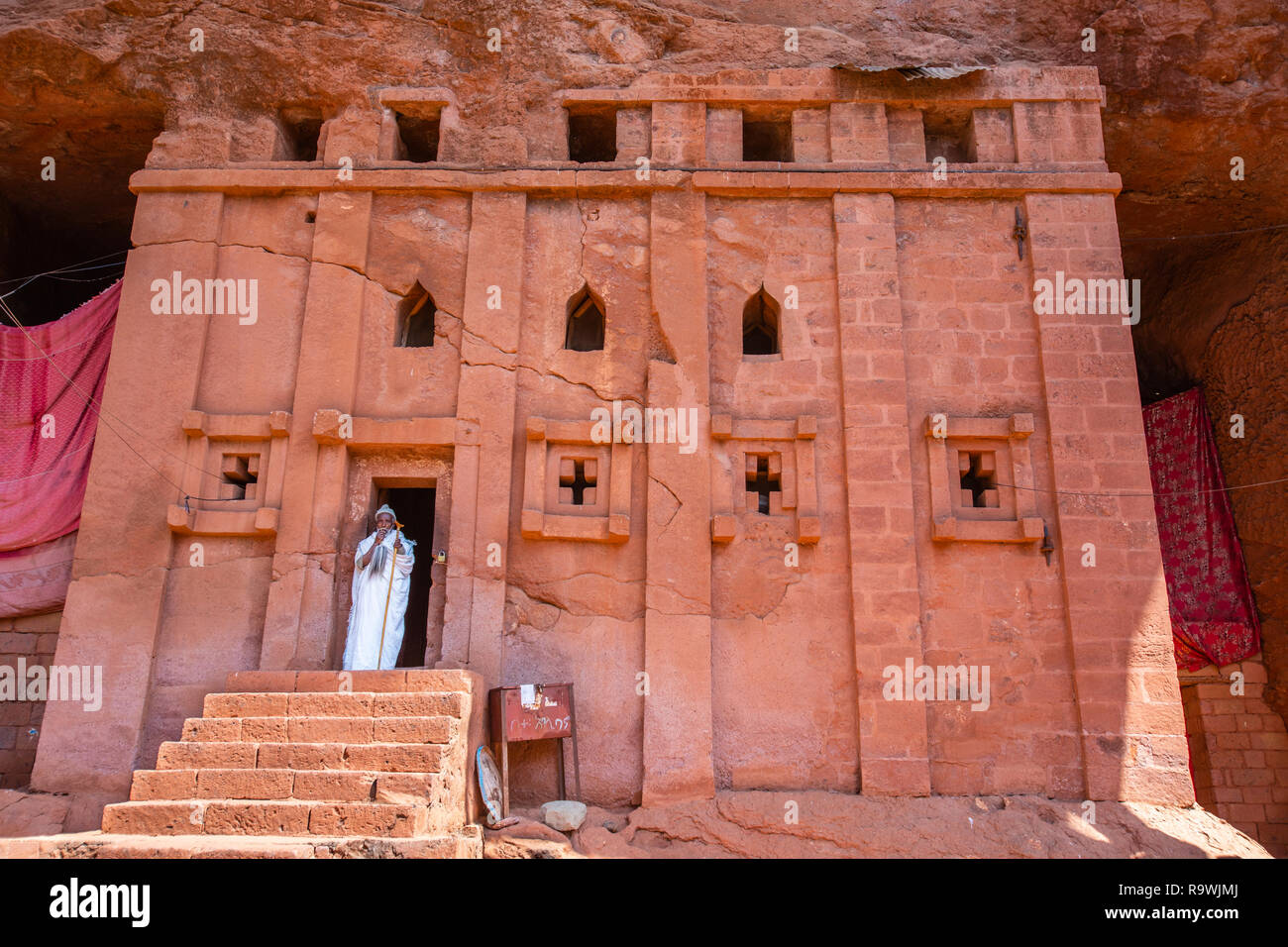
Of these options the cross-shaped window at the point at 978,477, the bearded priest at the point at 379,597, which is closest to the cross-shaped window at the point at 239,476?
the bearded priest at the point at 379,597

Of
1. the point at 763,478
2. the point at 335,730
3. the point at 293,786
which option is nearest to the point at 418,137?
the point at 763,478

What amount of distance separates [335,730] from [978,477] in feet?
19.5

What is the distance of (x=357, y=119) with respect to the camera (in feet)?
33.5

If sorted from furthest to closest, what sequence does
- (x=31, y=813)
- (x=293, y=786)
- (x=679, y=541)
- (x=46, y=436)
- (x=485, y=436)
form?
(x=46, y=436)
(x=485, y=436)
(x=679, y=541)
(x=31, y=813)
(x=293, y=786)

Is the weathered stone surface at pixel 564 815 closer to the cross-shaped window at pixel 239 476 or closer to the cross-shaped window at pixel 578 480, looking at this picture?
the cross-shaped window at pixel 578 480

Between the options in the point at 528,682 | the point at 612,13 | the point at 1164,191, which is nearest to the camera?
the point at 528,682

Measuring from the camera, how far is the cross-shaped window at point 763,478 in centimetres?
917

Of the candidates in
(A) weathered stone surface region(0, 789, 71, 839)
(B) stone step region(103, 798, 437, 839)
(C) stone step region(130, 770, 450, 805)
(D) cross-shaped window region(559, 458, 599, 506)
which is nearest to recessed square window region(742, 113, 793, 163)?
(D) cross-shaped window region(559, 458, 599, 506)

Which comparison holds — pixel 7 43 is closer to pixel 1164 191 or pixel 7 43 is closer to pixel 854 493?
pixel 854 493

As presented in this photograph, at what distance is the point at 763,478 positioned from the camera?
30.6ft

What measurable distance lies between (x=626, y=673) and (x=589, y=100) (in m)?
5.69

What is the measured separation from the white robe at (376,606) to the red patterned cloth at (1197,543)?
8.41 m

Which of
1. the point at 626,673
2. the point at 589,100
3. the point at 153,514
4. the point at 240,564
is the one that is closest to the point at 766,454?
the point at 626,673

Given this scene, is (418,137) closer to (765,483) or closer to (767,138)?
(767,138)
